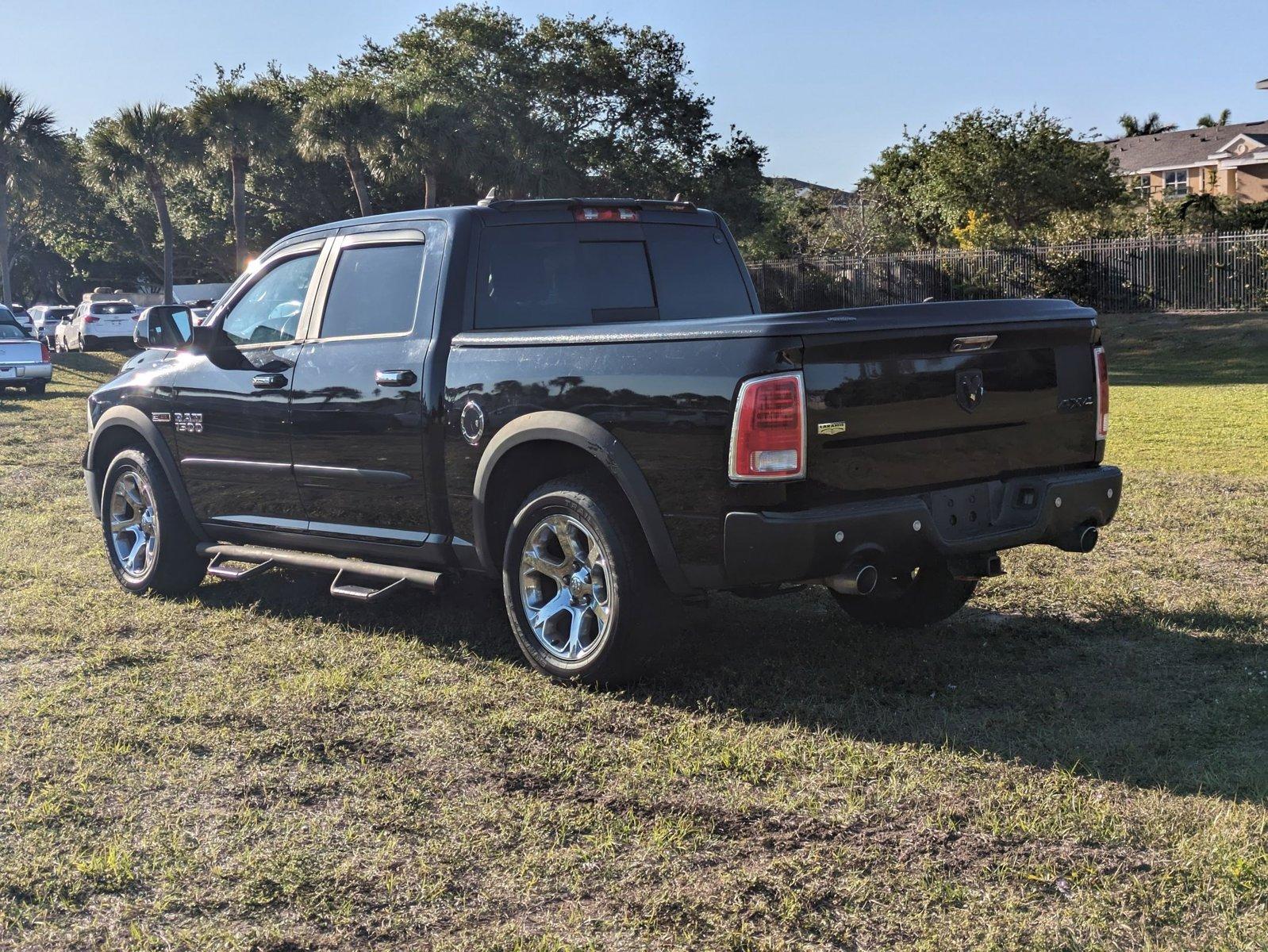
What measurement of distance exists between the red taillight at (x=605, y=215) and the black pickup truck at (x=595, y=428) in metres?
0.01

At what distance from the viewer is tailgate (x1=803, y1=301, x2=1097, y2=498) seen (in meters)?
4.83

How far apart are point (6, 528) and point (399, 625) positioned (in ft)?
15.5

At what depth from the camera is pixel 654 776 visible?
450cm

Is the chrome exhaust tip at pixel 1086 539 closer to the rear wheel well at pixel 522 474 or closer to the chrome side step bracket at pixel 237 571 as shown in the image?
the rear wheel well at pixel 522 474

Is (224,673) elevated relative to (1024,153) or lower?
lower

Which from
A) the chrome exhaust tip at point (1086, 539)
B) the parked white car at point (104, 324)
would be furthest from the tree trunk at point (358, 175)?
the chrome exhaust tip at point (1086, 539)

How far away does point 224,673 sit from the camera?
5949 millimetres

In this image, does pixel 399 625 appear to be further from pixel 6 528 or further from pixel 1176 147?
pixel 1176 147

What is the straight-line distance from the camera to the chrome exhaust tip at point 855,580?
4902 mm

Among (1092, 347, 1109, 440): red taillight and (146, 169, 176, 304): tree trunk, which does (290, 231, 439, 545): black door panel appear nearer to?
(1092, 347, 1109, 440): red taillight

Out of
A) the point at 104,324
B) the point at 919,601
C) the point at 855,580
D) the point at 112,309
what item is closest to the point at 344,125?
the point at 112,309

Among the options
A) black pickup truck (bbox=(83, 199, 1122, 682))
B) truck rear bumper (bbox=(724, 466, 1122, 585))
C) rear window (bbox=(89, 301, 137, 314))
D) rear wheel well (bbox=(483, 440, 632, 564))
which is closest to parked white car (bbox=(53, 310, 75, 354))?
rear window (bbox=(89, 301, 137, 314))

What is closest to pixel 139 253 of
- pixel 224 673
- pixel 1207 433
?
pixel 1207 433

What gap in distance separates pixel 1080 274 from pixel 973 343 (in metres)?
31.7
